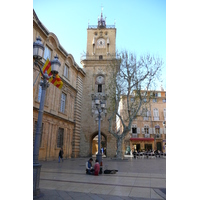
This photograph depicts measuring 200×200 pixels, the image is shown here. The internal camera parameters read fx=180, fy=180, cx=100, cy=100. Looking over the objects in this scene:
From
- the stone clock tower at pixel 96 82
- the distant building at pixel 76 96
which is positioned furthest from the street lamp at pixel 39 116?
the stone clock tower at pixel 96 82

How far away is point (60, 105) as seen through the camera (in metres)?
20.2

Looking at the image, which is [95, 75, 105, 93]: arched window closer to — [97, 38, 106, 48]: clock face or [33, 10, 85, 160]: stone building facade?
[33, 10, 85, 160]: stone building facade

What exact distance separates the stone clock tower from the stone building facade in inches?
35.0

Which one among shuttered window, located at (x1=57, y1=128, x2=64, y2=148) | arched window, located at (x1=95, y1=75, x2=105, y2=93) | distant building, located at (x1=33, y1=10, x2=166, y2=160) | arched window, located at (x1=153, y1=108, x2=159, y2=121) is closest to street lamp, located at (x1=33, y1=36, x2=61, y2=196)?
distant building, located at (x1=33, y1=10, x2=166, y2=160)

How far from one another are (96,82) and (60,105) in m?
7.67

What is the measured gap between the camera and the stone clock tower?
2371 centimetres

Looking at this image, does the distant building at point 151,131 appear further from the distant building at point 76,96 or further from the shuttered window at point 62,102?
the shuttered window at point 62,102

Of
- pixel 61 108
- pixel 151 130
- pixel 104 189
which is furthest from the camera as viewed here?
pixel 151 130

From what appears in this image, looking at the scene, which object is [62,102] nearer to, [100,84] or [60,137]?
[60,137]
